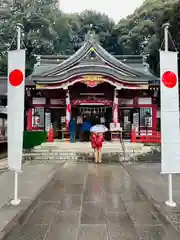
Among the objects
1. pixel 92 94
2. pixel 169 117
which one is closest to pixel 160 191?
pixel 169 117

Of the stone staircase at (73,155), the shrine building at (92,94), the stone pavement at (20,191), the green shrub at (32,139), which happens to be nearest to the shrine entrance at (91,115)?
the shrine building at (92,94)

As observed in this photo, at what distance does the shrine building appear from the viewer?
1579 centimetres

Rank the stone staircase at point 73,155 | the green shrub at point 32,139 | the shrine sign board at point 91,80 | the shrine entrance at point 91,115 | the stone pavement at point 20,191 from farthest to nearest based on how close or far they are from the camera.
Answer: the shrine entrance at point 91,115, the shrine sign board at point 91,80, the green shrub at point 32,139, the stone staircase at point 73,155, the stone pavement at point 20,191

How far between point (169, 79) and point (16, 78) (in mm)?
3097

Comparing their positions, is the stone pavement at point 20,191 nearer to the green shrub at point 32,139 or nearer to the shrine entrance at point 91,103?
the green shrub at point 32,139

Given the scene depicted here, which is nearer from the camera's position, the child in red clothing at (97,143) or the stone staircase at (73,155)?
the child in red clothing at (97,143)

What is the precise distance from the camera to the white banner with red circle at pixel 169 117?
468cm

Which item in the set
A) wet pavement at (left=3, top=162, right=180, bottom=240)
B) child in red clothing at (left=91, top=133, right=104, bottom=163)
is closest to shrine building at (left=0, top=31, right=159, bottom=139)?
child in red clothing at (left=91, top=133, right=104, bottom=163)

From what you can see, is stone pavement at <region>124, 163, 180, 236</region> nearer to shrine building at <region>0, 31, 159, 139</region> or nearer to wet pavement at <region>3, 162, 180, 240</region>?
wet pavement at <region>3, 162, 180, 240</region>

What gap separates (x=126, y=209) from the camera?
4516mm

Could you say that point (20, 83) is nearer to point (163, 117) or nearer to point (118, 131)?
point (163, 117)

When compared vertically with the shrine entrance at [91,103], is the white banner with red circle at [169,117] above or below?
below

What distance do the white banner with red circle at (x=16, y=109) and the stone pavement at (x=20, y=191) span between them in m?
0.72

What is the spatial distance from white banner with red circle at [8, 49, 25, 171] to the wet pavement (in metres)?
1.10
